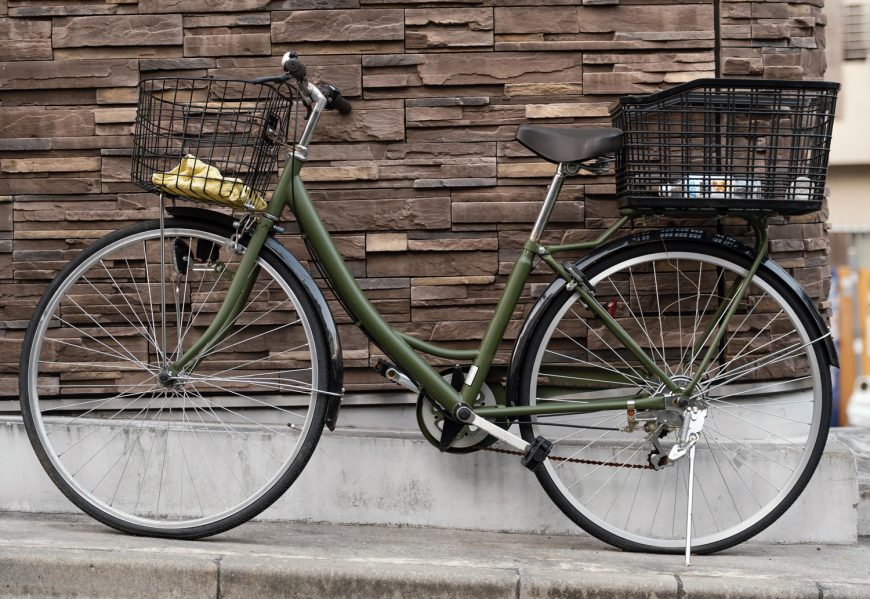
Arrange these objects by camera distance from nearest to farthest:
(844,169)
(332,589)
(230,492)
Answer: (332,589) → (230,492) → (844,169)

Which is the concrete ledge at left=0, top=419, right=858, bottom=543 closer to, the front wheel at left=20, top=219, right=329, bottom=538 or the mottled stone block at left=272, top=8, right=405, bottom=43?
the front wheel at left=20, top=219, right=329, bottom=538

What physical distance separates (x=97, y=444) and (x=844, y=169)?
13102mm

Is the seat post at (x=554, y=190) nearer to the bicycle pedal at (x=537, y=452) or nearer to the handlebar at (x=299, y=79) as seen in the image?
the bicycle pedal at (x=537, y=452)

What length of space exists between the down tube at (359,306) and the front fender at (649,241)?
0.80 ft

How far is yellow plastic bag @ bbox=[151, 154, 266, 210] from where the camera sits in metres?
3.18

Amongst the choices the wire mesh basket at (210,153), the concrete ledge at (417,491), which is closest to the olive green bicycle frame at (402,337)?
the wire mesh basket at (210,153)

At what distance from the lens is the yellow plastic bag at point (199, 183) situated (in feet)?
10.4

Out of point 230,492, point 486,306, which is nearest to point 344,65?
point 486,306

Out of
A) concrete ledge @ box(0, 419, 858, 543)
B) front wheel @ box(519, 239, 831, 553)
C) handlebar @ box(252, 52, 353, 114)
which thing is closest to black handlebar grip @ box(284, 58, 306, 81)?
handlebar @ box(252, 52, 353, 114)

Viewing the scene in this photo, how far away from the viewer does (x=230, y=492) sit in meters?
3.82

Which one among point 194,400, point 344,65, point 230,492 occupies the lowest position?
point 230,492

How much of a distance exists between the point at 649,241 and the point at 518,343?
0.60 metres

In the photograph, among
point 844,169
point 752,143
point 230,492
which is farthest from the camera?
point 844,169

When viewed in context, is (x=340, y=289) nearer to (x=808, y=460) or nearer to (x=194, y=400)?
(x=194, y=400)
